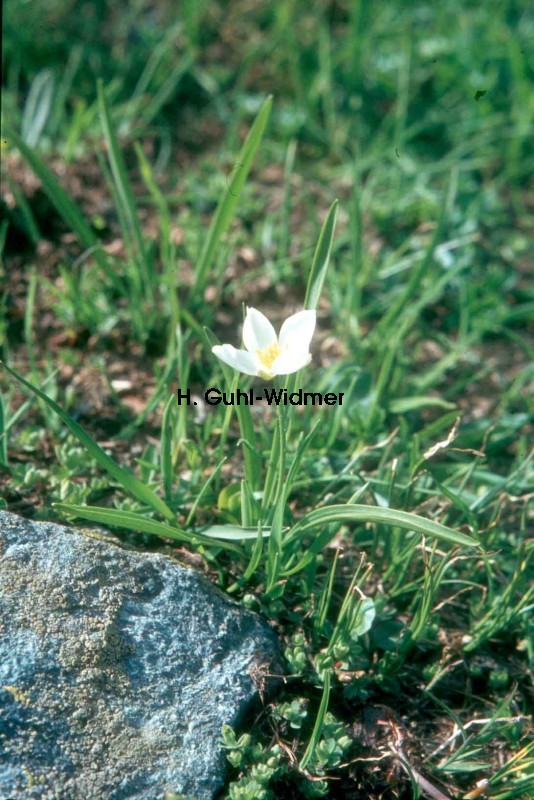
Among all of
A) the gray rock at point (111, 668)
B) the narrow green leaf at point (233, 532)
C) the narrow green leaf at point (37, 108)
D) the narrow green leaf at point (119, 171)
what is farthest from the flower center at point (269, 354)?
the narrow green leaf at point (37, 108)

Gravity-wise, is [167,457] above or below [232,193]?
below

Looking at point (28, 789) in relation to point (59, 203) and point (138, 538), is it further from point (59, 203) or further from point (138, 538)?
point (59, 203)

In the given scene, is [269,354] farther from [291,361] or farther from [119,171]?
[119,171]

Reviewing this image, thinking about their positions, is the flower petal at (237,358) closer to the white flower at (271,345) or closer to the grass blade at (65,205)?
the white flower at (271,345)

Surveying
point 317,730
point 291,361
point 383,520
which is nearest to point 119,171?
point 291,361

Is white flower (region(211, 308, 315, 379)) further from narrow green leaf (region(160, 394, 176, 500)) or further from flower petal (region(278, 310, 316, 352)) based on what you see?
narrow green leaf (region(160, 394, 176, 500))

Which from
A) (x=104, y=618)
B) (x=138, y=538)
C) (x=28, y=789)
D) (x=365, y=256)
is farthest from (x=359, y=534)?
(x=365, y=256)
